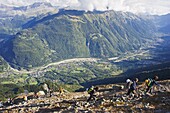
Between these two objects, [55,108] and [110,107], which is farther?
[55,108]

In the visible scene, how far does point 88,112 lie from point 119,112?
154 inches

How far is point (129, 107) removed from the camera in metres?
32.8

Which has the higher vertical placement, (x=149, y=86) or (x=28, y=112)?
(x=149, y=86)

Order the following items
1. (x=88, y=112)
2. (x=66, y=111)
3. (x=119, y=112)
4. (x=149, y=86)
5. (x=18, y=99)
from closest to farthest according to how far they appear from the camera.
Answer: (x=119, y=112), (x=88, y=112), (x=66, y=111), (x=149, y=86), (x=18, y=99)

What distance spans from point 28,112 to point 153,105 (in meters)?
18.7

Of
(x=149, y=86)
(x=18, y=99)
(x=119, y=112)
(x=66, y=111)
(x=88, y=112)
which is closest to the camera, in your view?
(x=119, y=112)

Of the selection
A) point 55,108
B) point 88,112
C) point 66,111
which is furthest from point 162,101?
point 55,108

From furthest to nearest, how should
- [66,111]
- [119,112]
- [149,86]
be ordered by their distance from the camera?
[149,86]
[66,111]
[119,112]

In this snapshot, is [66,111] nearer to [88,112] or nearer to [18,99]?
[88,112]

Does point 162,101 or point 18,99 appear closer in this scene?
point 162,101

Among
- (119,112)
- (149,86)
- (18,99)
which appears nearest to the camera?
(119,112)

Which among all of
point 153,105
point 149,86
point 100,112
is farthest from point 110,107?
point 149,86

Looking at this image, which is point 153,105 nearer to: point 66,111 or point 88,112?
point 88,112

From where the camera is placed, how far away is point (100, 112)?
107ft
